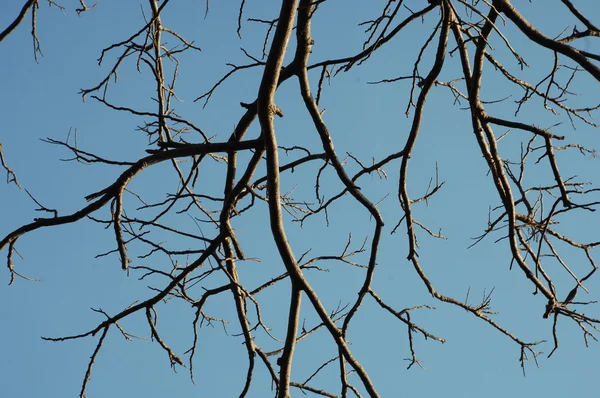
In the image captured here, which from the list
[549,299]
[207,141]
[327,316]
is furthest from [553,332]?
[207,141]

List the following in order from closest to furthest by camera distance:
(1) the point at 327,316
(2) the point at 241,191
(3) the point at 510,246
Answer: (1) the point at 327,316, (3) the point at 510,246, (2) the point at 241,191

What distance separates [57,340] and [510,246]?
2049mm

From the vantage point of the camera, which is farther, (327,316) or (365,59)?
(365,59)

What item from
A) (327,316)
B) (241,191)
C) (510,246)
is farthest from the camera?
(241,191)

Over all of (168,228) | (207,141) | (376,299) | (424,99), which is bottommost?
(376,299)

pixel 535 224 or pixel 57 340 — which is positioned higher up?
pixel 535 224

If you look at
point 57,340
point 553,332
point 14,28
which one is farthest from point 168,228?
point 553,332

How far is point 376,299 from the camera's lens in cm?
333

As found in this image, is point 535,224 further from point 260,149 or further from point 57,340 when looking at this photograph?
point 57,340

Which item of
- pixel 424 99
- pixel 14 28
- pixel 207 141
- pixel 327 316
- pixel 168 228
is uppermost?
pixel 14 28

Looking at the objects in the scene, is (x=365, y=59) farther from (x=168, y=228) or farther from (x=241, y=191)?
(x=168, y=228)

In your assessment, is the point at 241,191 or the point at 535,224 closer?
the point at 535,224

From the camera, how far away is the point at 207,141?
10.7 feet

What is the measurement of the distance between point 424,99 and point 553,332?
116 cm
